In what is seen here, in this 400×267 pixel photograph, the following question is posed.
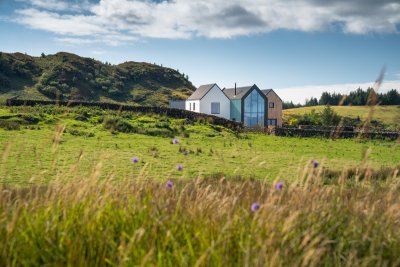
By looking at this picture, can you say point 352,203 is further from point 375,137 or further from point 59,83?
point 59,83

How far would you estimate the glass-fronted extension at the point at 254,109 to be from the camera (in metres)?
57.1

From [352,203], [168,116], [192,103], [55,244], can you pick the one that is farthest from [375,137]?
[55,244]

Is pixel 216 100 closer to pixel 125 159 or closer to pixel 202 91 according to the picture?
pixel 202 91

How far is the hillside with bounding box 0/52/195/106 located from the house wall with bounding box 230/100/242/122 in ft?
65.3

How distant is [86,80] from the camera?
2968 inches

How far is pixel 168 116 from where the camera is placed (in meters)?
36.6

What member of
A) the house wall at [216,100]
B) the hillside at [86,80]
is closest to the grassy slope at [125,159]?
the house wall at [216,100]

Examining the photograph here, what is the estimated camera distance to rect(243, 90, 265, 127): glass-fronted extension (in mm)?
57062

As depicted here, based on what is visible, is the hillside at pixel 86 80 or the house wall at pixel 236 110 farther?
the hillside at pixel 86 80

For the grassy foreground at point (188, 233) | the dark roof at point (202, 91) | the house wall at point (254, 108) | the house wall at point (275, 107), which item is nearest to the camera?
the grassy foreground at point (188, 233)

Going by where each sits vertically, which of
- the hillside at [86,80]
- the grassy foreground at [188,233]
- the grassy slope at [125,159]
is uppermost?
the hillside at [86,80]

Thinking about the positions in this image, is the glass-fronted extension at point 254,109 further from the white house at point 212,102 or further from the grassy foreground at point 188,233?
the grassy foreground at point 188,233

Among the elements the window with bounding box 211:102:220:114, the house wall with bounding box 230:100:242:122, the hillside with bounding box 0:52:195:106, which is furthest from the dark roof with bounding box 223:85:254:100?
the hillside with bounding box 0:52:195:106

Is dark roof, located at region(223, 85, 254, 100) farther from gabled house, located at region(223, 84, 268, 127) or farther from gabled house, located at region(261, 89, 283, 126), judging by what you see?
gabled house, located at region(261, 89, 283, 126)
